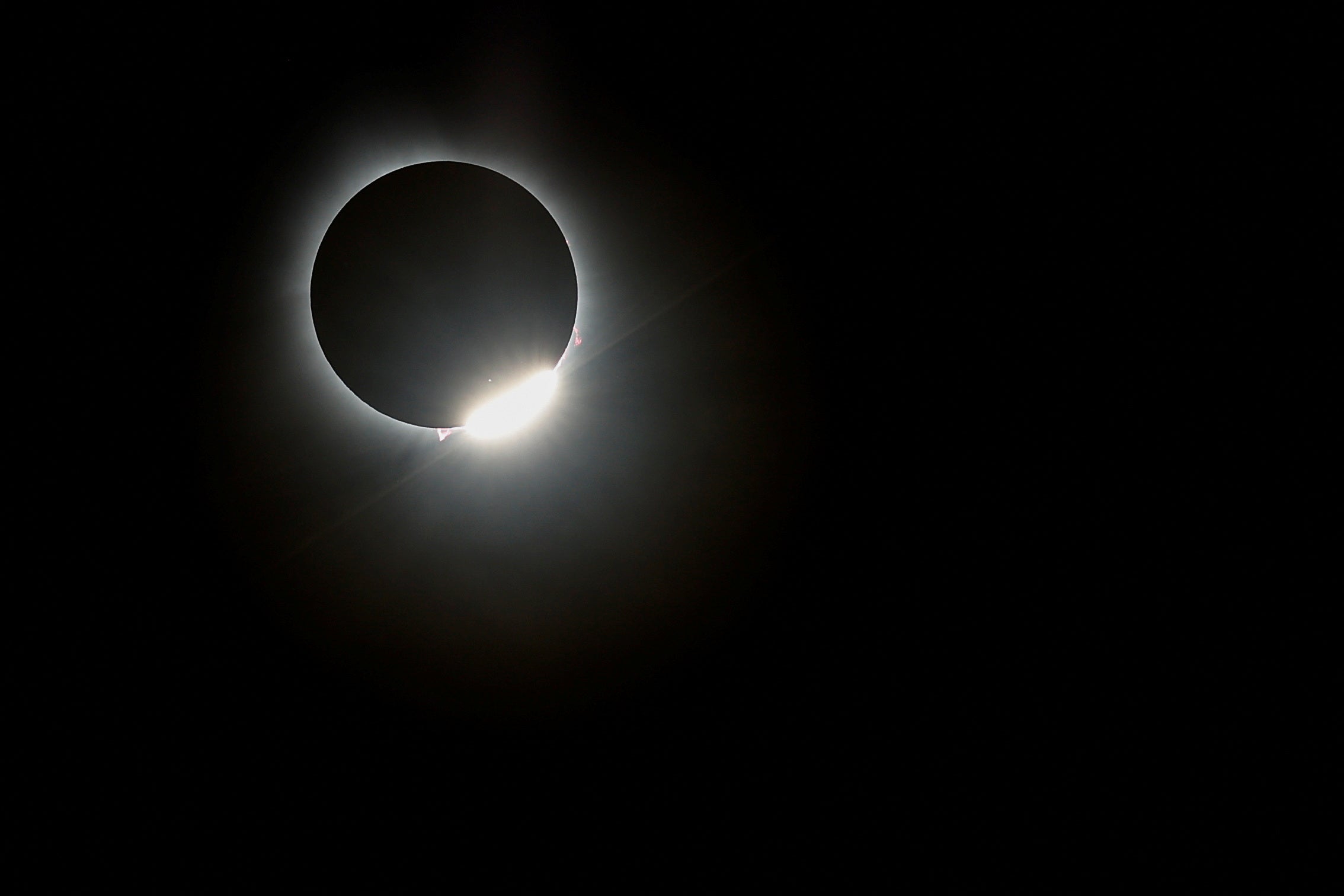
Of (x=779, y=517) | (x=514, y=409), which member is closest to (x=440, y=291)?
(x=514, y=409)

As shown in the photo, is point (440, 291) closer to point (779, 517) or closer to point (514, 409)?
point (514, 409)

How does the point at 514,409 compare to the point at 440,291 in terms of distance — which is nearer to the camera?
the point at 440,291

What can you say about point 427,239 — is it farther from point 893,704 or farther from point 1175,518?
point 1175,518

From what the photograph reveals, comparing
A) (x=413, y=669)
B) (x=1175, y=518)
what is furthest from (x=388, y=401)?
(x=1175, y=518)
